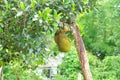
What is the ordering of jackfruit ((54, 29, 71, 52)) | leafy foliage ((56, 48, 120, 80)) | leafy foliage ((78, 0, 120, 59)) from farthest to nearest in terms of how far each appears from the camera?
leafy foliage ((78, 0, 120, 59))
leafy foliage ((56, 48, 120, 80))
jackfruit ((54, 29, 71, 52))

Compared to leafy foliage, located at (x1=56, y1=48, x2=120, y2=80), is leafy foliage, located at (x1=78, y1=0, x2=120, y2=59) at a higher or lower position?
higher

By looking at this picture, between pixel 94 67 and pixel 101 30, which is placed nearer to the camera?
pixel 94 67

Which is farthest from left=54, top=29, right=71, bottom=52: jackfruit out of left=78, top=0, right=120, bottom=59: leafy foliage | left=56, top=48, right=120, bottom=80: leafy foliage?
left=78, top=0, right=120, bottom=59: leafy foliage

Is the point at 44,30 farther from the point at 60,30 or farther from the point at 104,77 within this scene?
the point at 104,77

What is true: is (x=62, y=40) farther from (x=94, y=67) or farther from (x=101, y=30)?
(x=101, y=30)

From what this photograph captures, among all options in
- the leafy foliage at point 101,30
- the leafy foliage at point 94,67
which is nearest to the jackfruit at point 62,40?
the leafy foliage at point 94,67

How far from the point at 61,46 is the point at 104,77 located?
16.6ft

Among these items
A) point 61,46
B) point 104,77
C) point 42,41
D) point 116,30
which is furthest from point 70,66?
point 42,41

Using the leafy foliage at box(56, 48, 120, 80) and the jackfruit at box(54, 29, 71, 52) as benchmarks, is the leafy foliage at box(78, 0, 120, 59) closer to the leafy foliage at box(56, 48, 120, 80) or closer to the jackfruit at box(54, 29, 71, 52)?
the leafy foliage at box(56, 48, 120, 80)

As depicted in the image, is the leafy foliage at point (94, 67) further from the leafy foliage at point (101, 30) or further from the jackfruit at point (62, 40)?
the jackfruit at point (62, 40)

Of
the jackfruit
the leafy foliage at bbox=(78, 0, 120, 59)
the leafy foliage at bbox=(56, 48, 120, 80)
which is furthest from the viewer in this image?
the leafy foliage at bbox=(78, 0, 120, 59)

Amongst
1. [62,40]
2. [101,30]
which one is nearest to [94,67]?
[101,30]

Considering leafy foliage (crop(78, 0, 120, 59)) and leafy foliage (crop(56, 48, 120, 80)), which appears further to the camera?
leafy foliage (crop(78, 0, 120, 59))

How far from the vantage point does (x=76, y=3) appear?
2723mm
